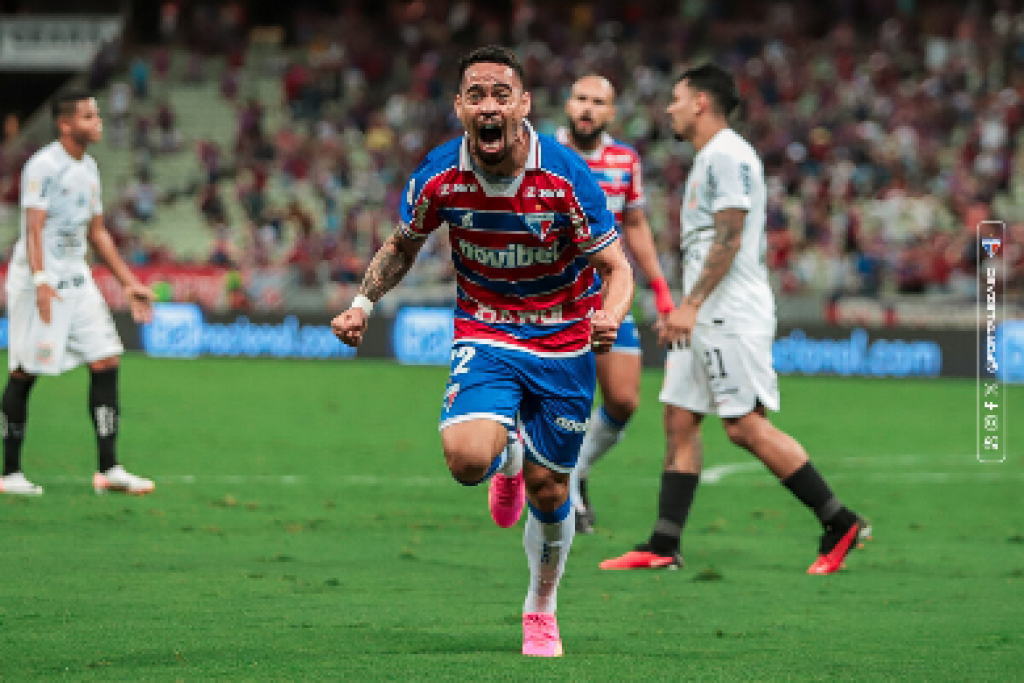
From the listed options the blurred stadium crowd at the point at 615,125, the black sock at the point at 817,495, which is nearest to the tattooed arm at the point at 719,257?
the black sock at the point at 817,495

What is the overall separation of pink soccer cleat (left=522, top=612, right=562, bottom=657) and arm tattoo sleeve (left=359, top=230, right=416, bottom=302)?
53.7 inches

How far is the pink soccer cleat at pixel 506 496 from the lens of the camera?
5.70m

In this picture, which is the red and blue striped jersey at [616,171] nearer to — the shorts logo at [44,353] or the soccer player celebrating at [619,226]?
the soccer player celebrating at [619,226]

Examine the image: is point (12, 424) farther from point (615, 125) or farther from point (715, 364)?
point (615, 125)

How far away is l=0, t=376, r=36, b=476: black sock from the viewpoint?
9.47 m

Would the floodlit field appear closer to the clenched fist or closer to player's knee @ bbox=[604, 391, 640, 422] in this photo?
player's knee @ bbox=[604, 391, 640, 422]

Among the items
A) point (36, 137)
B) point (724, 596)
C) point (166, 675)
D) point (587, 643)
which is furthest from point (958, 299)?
point (36, 137)

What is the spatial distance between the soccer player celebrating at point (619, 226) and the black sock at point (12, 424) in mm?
3652

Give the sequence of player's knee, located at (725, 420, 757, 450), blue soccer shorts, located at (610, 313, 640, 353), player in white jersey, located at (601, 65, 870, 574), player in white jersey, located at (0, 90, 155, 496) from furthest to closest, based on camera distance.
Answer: player in white jersey, located at (0, 90, 155, 496) → blue soccer shorts, located at (610, 313, 640, 353) → player's knee, located at (725, 420, 757, 450) → player in white jersey, located at (601, 65, 870, 574)

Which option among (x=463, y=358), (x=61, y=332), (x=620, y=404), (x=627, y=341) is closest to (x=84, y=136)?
(x=61, y=332)

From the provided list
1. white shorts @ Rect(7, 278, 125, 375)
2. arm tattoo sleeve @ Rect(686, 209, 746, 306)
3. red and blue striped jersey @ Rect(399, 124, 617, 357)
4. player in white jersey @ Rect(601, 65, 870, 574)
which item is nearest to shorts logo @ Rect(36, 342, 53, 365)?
white shorts @ Rect(7, 278, 125, 375)

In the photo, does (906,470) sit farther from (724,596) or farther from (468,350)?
(468,350)

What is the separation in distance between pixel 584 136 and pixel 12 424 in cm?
410

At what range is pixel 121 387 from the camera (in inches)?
749
